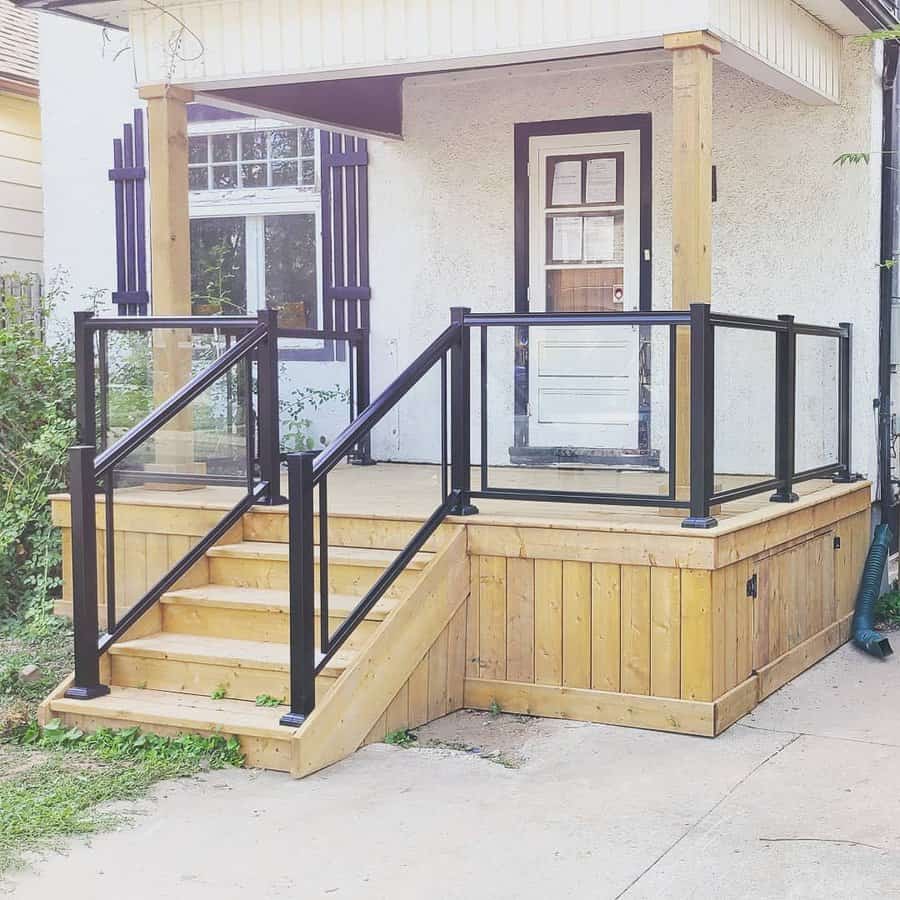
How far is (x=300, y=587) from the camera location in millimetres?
5277

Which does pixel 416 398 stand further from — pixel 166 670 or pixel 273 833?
pixel 273 833

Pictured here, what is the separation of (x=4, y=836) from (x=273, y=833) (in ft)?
2.86

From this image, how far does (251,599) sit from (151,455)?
3.12 ft

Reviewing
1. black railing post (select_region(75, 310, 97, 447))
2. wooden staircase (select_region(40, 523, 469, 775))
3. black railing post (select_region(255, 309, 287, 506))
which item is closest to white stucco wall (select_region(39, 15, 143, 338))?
black railing post (select_region(75, 310, 97, 447))

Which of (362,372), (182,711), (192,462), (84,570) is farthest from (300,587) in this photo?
(362,372)

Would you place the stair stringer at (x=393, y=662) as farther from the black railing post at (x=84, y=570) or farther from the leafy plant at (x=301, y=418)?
the leafy plant at (x=301, y=418)

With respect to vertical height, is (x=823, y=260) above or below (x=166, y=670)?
above

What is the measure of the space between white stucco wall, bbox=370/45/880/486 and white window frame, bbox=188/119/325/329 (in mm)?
450

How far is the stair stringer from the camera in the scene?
5.26m

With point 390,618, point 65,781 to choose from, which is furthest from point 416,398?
point 65,781

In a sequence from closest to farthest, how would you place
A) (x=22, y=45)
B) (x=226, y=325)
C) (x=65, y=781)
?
(x=65, y=781) → (x=226, y=325) → (x=22, y=45)

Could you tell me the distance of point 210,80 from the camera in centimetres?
731

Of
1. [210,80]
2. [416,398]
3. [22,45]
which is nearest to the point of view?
[416,398]

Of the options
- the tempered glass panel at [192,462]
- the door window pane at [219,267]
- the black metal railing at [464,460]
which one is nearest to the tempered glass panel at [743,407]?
the black metal railing at [464,460]
